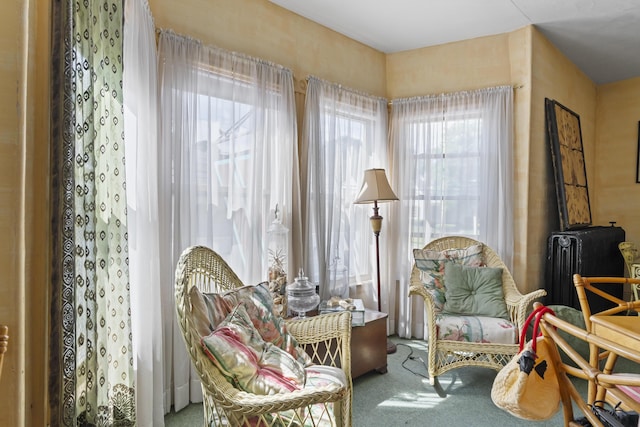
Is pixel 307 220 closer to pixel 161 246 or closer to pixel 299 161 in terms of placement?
pixel 299 161

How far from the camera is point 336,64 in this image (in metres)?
3.82

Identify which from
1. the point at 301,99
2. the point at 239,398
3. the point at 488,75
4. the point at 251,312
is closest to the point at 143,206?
the point at 251,312

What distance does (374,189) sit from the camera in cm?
359

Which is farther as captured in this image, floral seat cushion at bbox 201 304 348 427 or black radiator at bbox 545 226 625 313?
black radiator at bbox 545 226 625 313

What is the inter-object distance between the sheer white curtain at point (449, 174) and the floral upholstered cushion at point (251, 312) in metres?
2.34

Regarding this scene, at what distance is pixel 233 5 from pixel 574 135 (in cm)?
364

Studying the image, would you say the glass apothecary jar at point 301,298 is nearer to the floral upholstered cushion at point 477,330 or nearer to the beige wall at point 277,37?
the floral upholstered cushion at point 477,330

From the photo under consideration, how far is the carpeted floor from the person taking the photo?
2.47 m

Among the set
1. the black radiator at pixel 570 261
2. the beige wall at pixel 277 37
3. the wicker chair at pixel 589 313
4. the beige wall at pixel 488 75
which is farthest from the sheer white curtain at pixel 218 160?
the black radiator at pixel 570 261

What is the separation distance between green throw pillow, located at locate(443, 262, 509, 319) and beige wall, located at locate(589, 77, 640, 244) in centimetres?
280

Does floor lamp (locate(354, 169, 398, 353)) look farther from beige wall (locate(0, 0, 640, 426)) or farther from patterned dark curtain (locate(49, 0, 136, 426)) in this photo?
patterned dark curtain (locate(49, 0, 136, 426))

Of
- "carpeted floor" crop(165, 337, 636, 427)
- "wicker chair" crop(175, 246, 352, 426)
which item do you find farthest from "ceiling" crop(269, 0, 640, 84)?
"carpeted floor" crop(165, 337, 636, 427)

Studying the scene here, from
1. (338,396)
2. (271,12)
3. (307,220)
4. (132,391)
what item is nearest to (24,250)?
(132,391)

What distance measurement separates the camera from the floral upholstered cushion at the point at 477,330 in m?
2.86
